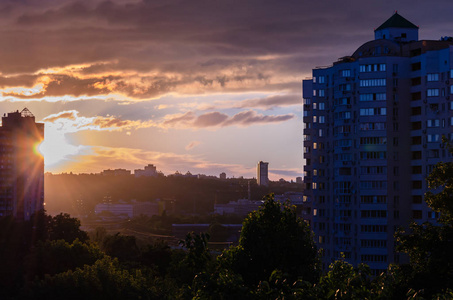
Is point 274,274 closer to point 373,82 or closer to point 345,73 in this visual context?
point 373,82

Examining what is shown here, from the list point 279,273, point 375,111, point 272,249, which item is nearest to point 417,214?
point 375,111

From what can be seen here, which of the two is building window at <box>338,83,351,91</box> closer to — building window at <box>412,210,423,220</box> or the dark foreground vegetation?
building window at <box>412,210,423,220</box>

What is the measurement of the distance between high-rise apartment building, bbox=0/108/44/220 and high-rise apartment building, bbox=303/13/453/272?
3184 inches

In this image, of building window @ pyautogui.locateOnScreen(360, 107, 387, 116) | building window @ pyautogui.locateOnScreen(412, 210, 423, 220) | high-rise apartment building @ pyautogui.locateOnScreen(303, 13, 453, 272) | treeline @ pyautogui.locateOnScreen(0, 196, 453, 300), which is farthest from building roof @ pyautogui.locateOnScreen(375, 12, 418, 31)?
treeline @ pyautogui.locateOnScreen(0, 196, 453, 300)

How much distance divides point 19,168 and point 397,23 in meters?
102

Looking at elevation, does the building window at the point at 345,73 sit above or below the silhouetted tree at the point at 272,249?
above

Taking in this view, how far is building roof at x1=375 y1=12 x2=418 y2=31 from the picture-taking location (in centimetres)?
13012

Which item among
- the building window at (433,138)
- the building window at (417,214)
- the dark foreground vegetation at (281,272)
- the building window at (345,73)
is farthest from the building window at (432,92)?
the dark foreground vegetation at (281,272)

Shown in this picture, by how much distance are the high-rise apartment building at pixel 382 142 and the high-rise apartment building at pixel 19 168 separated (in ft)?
265

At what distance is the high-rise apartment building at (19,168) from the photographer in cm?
17362

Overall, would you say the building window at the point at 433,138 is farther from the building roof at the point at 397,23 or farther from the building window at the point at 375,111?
the building roof at the point at 397,23

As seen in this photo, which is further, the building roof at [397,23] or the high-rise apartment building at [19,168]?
the high-rise apartment building at [19,168]

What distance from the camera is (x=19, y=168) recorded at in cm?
18425

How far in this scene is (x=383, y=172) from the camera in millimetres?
121125
